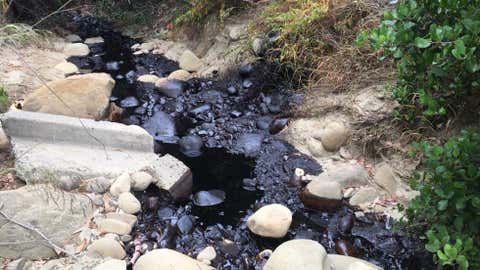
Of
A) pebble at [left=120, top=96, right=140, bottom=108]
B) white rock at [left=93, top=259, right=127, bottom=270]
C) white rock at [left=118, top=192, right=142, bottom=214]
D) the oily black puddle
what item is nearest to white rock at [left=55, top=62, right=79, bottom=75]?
the oily black puddle

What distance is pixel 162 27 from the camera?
717 centimetres

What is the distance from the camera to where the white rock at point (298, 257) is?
2.70 m

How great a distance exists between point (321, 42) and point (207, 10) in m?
2.10

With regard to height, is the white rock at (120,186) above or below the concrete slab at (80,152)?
below

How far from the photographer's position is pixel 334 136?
4031 millimetres

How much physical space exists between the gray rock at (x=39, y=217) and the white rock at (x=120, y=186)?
0.70 feet

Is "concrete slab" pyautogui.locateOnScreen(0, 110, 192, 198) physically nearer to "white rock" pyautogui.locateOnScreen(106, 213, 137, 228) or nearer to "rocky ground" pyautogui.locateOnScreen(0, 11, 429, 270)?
"rocky ground" pyautogui.locateOnScreen(0, 11, 429, 270)

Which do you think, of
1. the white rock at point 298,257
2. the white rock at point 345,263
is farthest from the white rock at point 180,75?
the white rock at point 345,263

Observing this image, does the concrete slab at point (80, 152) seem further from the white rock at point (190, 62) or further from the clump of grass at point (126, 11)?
the clump of grass at point (126, 11)

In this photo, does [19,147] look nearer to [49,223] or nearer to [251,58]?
[49,223]

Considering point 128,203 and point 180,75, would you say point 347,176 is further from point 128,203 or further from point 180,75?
point 180,75

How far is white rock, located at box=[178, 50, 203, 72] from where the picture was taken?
5.96 metres

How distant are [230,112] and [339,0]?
1.67m

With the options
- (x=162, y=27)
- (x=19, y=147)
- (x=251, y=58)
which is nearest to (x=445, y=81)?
(x=251, y=58)
